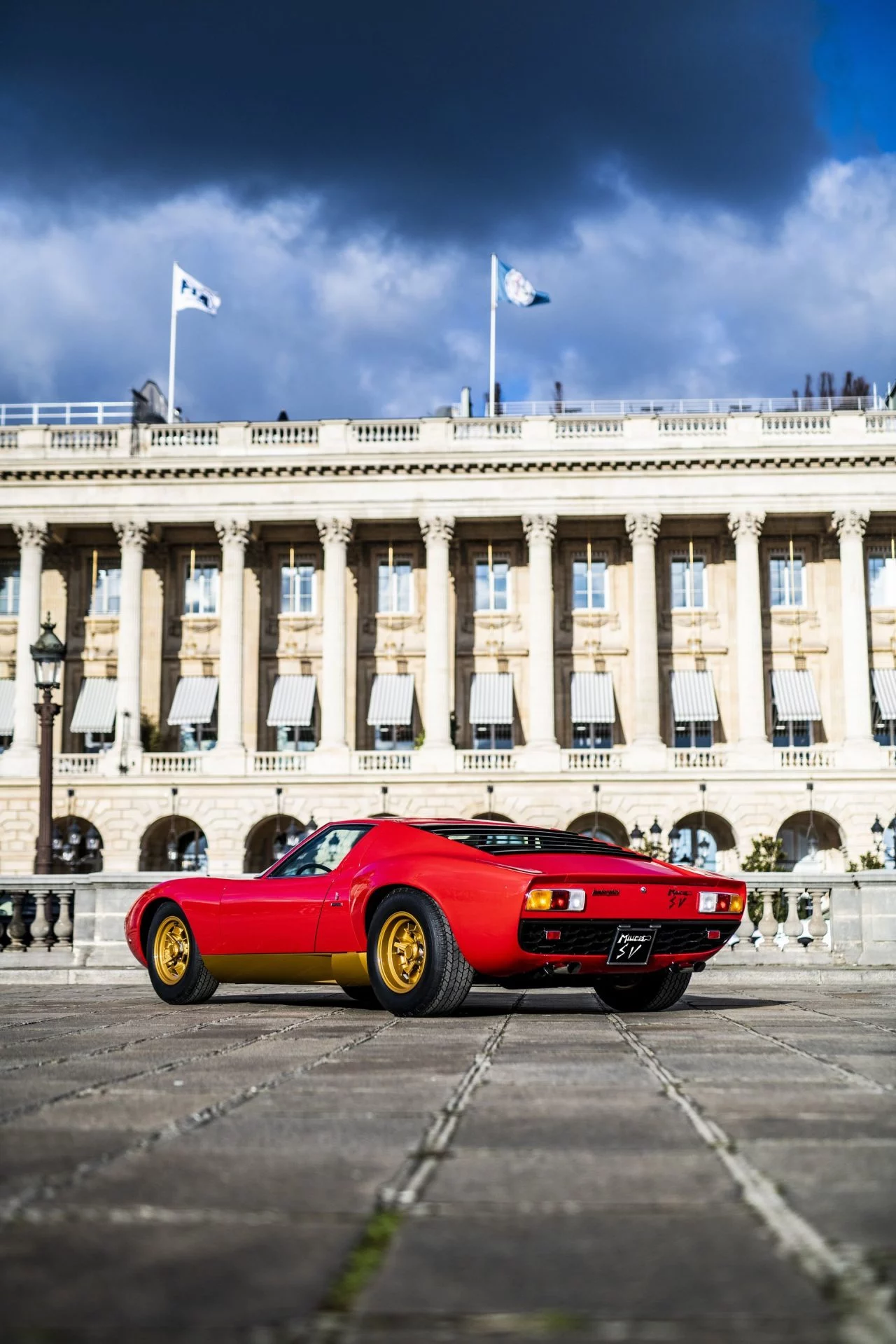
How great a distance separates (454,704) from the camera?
5694 centimetres

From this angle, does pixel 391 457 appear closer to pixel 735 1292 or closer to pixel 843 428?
pixel 843 428

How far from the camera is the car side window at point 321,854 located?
37.2 feet

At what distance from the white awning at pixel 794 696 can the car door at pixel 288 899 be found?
149ft

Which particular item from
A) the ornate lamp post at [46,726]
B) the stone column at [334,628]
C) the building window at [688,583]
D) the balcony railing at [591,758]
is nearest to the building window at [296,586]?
the stone column at [334,628]

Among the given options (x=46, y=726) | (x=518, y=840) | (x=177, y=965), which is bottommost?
(x=177, y=965)

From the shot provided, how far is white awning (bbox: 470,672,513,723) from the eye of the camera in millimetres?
56062

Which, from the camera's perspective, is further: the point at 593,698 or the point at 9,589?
the point at 9,589

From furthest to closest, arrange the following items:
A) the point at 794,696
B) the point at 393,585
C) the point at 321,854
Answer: the point at 393,585
the point at 794,696
the point at 321,854

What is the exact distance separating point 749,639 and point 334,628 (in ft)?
48.0

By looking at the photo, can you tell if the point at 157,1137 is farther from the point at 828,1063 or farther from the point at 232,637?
the point at 232,637

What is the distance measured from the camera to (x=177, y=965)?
12.2 m

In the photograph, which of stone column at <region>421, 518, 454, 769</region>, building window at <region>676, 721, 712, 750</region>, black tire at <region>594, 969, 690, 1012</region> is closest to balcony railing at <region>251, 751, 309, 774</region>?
stone column at <region>421, 518, 454, 769</region>

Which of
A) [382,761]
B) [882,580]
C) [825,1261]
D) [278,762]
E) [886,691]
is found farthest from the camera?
Result: [882,580]

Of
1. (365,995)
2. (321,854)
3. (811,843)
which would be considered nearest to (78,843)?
(811,843)
